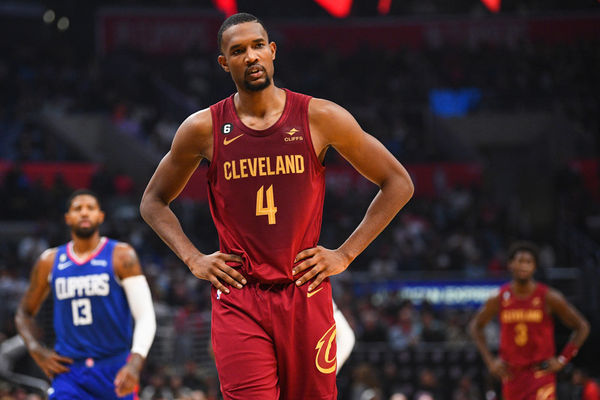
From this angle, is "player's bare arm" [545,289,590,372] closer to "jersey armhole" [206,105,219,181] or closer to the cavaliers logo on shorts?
the cavaliers logo on shorts

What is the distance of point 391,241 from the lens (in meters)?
18.4

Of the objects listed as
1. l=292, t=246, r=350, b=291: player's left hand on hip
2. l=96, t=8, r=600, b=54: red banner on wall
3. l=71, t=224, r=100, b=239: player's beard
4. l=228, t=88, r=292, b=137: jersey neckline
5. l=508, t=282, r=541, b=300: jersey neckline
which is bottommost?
l=508, t=282, r=541, b=300: jersey neckline

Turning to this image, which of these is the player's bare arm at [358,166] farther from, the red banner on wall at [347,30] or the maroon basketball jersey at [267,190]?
the red banner on wall at [347,30]

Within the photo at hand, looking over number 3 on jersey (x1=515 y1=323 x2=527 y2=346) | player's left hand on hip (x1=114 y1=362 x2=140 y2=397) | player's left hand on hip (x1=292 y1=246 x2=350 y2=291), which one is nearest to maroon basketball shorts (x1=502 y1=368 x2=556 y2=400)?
number 3 on jersey (x1=515 y1=323 x2=527 y2=346)

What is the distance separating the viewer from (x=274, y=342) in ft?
A: 12.2

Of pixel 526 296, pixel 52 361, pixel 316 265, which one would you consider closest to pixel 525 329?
pixel 526 296

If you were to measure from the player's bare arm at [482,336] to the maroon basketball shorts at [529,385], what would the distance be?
9cm

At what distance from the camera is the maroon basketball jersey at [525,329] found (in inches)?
315

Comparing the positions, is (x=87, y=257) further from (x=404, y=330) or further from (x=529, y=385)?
(x=404, y=330)

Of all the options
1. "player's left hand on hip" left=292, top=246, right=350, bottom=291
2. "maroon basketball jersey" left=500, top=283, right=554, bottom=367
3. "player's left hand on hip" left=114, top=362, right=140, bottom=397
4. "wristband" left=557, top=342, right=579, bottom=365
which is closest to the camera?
"player's left hand on hip" left=292, top=246, right=350, bottom=291

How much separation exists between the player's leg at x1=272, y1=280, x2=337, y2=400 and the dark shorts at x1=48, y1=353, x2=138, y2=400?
248 cm

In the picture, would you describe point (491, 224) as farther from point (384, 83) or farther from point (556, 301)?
point (556, 301)

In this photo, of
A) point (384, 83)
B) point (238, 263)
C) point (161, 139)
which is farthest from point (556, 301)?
point (384, 83)

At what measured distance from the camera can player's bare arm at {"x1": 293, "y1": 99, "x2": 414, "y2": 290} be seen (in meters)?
3.79
